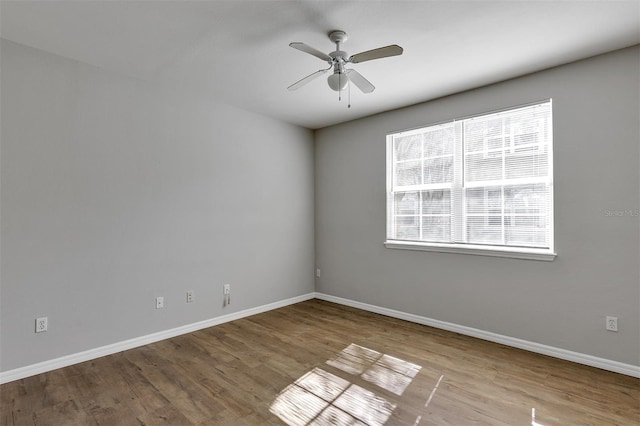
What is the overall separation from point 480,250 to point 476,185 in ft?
2.36

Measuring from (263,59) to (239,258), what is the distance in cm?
244

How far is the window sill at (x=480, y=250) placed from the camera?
3047mm

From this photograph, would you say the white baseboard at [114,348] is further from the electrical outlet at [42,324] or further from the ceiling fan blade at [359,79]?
the ceiling fan blade at [359,79]

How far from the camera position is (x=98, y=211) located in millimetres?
3010

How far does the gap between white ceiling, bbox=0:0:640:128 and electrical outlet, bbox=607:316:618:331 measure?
2277 mm

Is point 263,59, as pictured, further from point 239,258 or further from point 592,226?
point 592,226

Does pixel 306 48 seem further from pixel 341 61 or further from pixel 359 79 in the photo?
pixel 359 79

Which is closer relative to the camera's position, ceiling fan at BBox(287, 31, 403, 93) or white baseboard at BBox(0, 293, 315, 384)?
ceiling fan at BBox(287, 31, 403, 93)

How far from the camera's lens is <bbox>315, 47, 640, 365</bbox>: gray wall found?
2652mm

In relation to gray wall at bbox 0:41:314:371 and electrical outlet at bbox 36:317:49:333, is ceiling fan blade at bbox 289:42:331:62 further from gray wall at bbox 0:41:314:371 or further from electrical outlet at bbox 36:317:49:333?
electrical outlet at bbox 36:317:49:333

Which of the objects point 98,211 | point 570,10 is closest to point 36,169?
point 98,211

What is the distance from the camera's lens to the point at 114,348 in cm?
307

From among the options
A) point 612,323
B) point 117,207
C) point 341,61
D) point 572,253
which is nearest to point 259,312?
point 117,207

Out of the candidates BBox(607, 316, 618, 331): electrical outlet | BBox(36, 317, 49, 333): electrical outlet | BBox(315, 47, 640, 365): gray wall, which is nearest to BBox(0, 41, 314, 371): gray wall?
BBox(36, 317, 49, 333): electrical outlet
